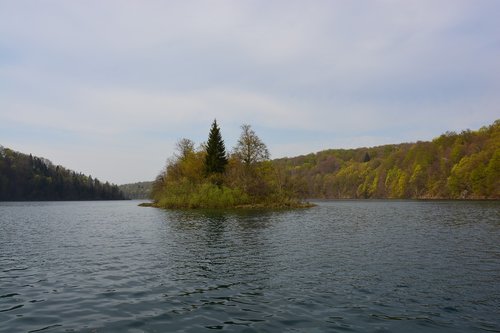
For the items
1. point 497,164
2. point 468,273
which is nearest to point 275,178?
point 468,273

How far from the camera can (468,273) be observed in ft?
61.4

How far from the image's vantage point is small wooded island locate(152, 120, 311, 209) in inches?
3172

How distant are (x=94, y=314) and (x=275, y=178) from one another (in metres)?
77.8

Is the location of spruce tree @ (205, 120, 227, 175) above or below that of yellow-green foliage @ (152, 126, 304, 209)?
above

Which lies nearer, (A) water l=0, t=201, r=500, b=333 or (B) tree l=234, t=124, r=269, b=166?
(A) water l=0, t=201, r=500, b=333

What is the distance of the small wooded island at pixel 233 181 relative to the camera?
264 ft

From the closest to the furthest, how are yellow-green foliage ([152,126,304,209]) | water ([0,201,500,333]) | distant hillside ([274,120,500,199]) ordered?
water ([0,201,500,333]) → yellow-green foliage ([152,126,304,209]) → distant hillside ([274,120,500,199])

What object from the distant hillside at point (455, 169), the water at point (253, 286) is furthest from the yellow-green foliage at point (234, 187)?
the water at point (253, 286)

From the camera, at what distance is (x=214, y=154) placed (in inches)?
3428

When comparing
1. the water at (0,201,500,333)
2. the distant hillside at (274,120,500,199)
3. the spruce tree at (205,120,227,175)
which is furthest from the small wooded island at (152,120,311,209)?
the water at (0,201,500,333)

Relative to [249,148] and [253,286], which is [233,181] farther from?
[253,286]

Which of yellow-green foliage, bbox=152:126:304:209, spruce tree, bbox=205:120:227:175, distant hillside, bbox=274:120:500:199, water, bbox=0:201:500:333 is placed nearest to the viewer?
water, bbox=0:201:500:333

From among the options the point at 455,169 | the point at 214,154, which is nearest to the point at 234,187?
the point at 214,154

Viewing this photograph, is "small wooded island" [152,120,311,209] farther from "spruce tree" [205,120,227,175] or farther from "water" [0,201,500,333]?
"water" [0,201,500,333]
